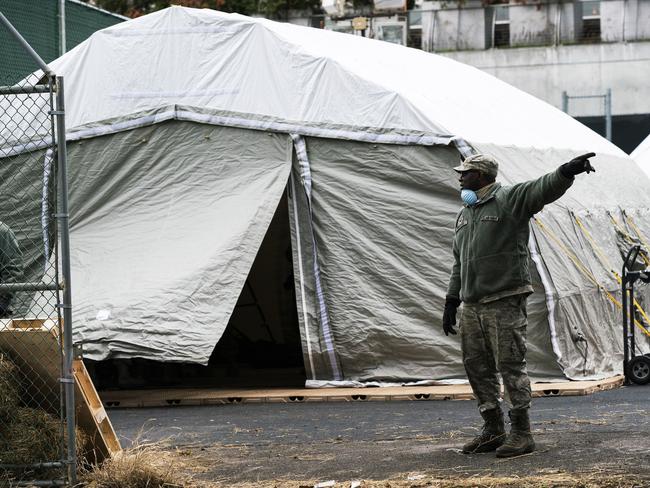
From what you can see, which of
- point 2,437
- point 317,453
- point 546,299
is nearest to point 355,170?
point 546,299

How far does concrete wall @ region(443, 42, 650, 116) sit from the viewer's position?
105 ft

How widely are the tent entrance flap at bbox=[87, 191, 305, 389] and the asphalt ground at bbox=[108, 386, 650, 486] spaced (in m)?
2.60

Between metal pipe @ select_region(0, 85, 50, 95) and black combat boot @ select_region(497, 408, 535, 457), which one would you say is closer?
metal pipe @ select_region(0, 85, 50, 95)

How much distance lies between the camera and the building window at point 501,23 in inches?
1304

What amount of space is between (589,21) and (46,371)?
26.7m

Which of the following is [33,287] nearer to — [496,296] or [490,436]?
[496,296]

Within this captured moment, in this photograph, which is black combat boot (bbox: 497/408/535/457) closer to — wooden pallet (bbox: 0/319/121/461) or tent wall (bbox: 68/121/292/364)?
wooden pallet (bbox: 0/319/121/461)

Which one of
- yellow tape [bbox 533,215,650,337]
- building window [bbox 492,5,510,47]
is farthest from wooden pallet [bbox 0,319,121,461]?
building window [bbox 492,5,510,47]

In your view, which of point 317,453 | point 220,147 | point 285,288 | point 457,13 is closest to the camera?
point 317,453

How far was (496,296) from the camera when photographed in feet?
27.6

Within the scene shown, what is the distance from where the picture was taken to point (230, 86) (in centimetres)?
1374

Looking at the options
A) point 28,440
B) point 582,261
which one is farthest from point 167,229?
point 28,440

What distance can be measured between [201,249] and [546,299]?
11.5 feet

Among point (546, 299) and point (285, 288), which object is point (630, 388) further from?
point (285, 288)
